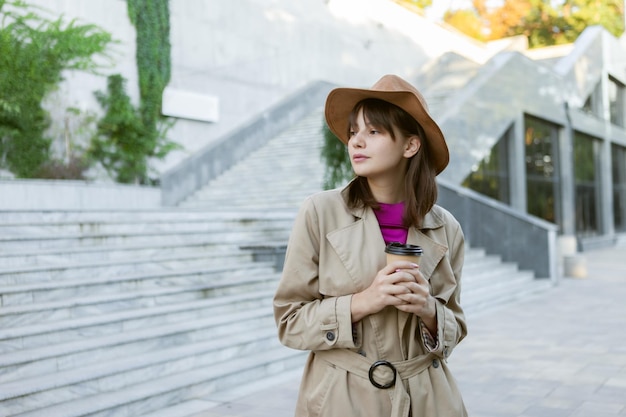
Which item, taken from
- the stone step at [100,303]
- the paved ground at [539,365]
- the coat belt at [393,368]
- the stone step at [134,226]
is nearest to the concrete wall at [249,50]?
the stone step at [134,226]

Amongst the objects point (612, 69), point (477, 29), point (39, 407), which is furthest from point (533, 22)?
point (39, 407)

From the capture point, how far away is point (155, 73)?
14.9 m

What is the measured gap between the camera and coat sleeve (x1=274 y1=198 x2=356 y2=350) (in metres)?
1.94

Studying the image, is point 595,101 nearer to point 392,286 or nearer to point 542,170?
point 542,170

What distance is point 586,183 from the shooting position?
985 inches

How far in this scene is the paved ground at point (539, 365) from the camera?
5195 millimetres

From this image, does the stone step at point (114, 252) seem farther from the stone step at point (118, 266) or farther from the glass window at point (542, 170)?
the glass window at point (542, 170)

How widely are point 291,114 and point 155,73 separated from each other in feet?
14.0

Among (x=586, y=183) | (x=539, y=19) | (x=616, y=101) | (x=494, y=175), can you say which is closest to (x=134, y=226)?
(x=494, y=175)

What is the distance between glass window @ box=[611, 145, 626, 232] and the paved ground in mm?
18737

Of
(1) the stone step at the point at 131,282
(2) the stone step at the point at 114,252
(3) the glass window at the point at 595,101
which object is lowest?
(1) the stone step at the point at 131,282

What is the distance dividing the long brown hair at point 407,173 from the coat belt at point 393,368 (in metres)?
0.42

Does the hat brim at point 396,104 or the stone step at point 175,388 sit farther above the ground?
the hat brim at point 396,104

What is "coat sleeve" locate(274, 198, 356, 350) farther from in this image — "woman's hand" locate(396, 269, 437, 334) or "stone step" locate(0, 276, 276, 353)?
"stone step" locate(0, 276, 276, 353)
